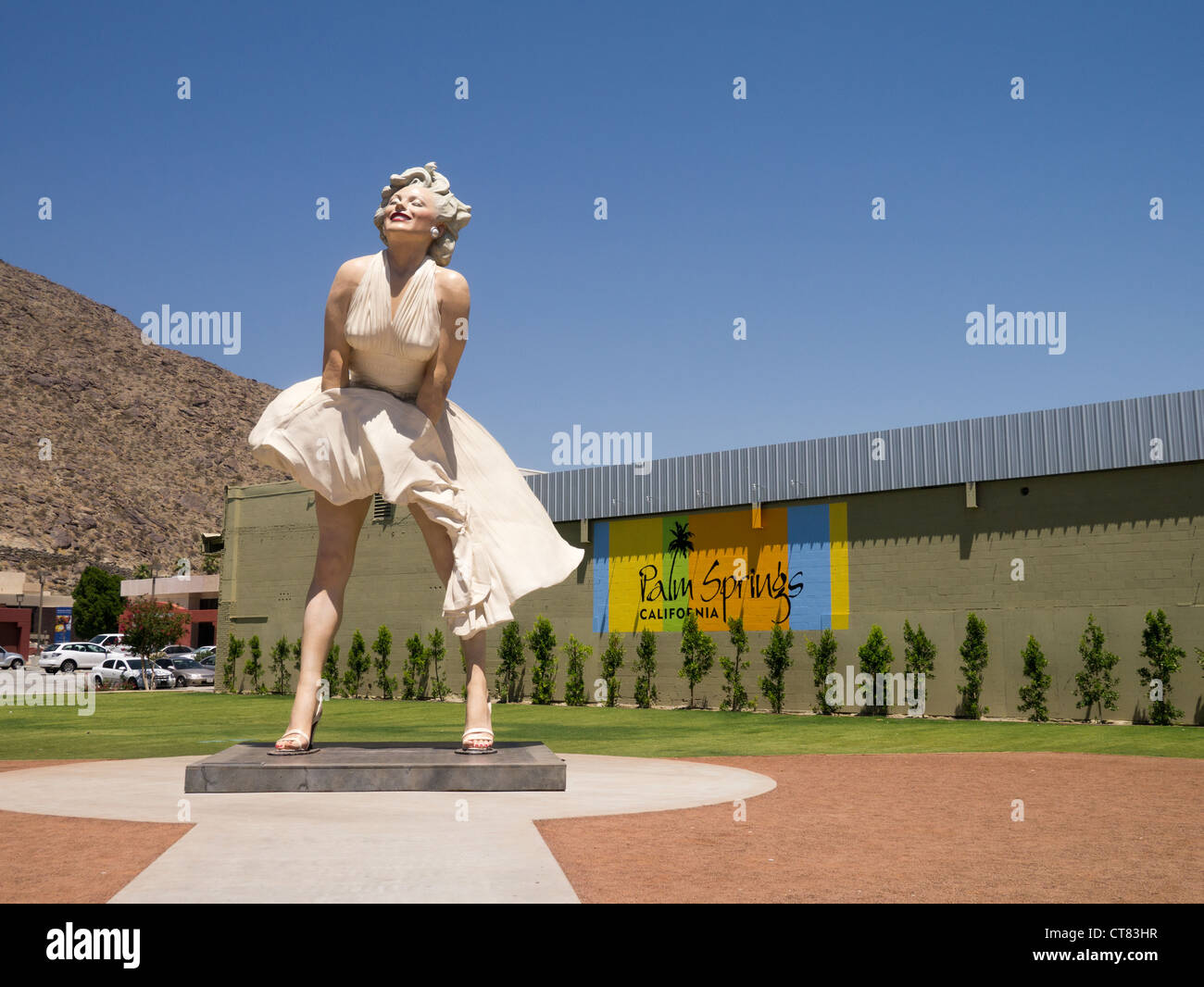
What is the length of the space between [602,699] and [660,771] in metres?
16.3

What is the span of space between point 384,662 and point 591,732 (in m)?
13.4

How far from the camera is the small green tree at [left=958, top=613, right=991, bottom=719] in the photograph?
19.6m

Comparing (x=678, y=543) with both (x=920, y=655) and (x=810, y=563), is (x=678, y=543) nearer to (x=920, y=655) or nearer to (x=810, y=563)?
(x=810, y=563)

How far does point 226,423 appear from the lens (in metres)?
110

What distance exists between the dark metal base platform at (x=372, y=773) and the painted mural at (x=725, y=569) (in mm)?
15313

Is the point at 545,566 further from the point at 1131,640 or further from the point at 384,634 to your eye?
the point at 384,634

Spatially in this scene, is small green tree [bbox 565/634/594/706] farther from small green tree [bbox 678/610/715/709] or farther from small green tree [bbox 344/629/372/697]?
small green tree [bbox 344/629/372/697]

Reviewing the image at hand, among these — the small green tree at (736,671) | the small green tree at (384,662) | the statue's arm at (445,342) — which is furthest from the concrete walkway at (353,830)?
the small green tree at (384,662)

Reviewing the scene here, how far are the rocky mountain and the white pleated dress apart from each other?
72.7 m

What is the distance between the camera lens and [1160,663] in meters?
17.6

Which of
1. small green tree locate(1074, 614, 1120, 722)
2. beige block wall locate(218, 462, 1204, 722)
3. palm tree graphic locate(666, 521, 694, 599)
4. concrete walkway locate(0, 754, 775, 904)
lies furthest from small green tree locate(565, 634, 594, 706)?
concrete walkway locate(0, 754, 775, 904)

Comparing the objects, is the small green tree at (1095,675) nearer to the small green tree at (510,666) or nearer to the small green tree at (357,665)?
the small green tree at (510,666)

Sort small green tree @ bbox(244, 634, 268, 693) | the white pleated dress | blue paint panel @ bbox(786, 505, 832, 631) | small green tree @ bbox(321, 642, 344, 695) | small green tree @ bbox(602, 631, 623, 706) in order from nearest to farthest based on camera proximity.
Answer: the white pleated dress → blue paint panel @ bbox(786, 505, 832, 631) → small green tree @ bbox(602, 631, 623, 706) → small green tree @ bbox(321, 642, 344, 695) → small green tree @ bbox(244, 634, 268, 693)
